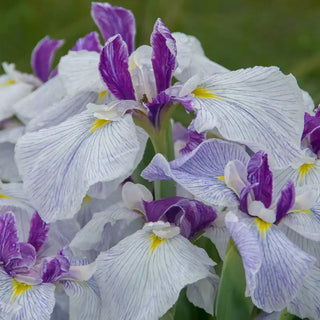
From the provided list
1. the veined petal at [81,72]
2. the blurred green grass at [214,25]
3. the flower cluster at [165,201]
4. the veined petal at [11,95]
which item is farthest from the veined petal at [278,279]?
the blurred green grass at [214,25]

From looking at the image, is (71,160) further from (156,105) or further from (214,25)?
(214,25)

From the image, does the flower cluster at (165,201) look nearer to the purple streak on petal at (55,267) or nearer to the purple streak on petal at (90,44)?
the purple streak on petal at (55,267)

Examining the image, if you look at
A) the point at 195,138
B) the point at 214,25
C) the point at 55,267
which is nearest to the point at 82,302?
the point at 55,267

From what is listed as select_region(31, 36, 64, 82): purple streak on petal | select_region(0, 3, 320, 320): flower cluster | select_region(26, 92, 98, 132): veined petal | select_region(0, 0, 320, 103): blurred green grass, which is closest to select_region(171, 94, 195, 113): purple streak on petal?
select_region(0, 3, 320, 320): flower cluster

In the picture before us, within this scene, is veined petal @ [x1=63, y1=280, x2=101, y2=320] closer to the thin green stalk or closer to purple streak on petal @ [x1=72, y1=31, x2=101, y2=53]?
Answer: the thin green stalk

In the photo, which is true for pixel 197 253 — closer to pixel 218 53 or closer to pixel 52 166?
pixel 52 166

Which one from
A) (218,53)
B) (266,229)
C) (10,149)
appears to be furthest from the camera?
(218,53)

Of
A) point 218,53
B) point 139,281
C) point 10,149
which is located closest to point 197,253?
point 139,281
